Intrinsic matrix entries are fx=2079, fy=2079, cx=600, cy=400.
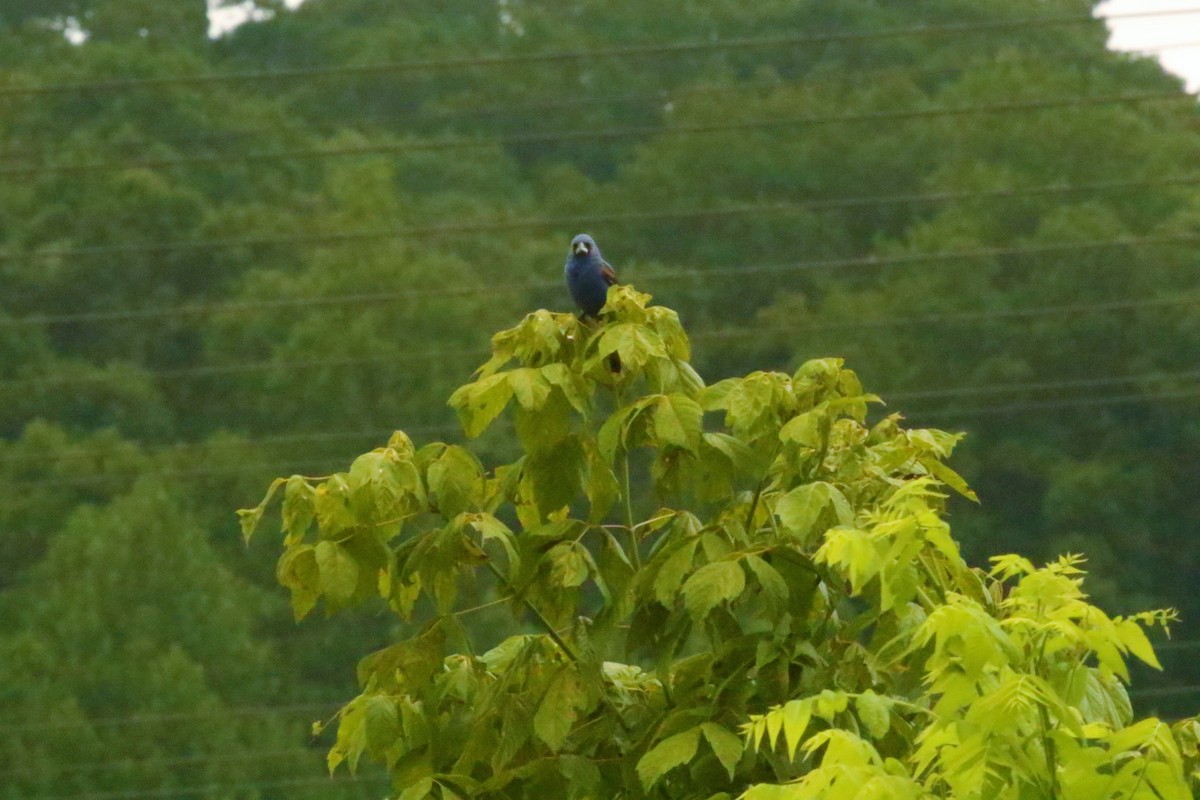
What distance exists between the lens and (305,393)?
56.7 ft

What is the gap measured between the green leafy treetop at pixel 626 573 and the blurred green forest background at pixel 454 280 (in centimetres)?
943

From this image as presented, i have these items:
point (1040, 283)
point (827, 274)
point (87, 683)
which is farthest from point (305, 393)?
point (1040, 283)

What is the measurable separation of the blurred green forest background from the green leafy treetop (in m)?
9.43

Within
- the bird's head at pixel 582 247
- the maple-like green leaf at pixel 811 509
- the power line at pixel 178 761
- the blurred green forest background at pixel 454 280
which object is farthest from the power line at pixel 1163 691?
the power line at pixel 178 761

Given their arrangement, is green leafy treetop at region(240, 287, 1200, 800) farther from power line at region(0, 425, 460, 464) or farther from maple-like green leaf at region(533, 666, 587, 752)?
power line at region(0, 425, 460, 464)

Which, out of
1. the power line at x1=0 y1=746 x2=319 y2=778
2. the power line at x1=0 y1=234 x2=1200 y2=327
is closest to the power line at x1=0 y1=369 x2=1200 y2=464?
the power line at x1=0 y1=234 x2=1200 y2=327

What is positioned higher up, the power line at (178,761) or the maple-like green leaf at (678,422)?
the maple-like green leaf at (678,422)

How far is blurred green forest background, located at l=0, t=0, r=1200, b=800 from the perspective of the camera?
51.9 ft

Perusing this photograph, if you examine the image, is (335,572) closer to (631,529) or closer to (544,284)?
(631,529)

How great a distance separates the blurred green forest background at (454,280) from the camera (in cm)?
1583

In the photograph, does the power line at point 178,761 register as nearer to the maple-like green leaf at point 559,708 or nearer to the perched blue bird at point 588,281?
the perched blue bird at point 588,281

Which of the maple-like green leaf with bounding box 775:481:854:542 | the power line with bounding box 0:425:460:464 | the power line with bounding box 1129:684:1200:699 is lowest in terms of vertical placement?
the power line with bounding box 1129:684:1200:699

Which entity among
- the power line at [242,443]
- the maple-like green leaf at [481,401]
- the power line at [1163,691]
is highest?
the maple-like green leaf at [481,401]

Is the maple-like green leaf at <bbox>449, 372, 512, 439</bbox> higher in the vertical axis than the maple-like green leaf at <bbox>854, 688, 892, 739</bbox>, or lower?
higher
